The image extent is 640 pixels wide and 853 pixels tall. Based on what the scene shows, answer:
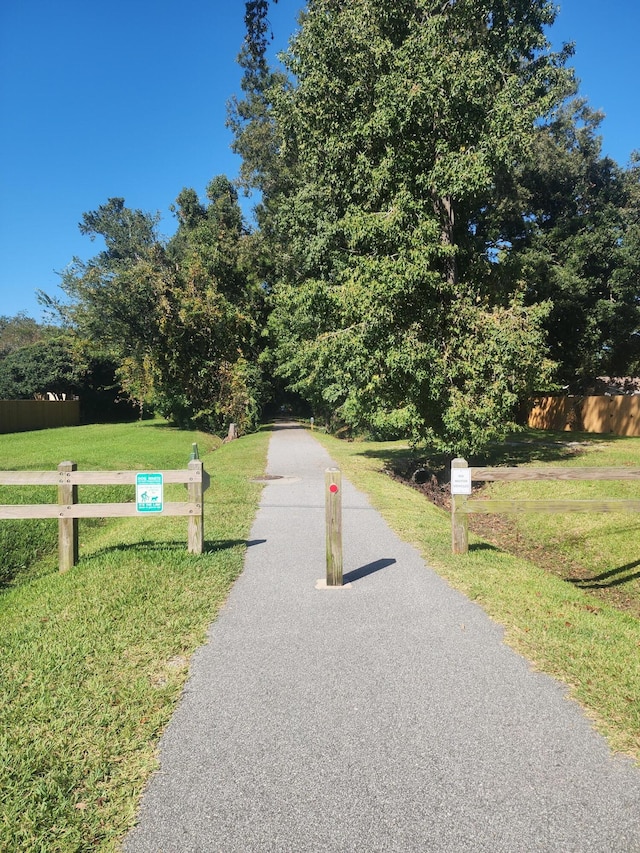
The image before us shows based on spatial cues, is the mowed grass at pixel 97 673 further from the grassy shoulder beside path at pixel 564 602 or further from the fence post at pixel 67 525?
the grassy shoulder beside path at pixel 564 602

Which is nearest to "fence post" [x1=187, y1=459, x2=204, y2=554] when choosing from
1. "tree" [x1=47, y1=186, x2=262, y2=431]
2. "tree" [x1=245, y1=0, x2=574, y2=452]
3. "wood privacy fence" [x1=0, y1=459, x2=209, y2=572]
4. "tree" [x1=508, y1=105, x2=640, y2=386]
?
"wood privacy fence" [x1=0, y1=459, x2=209, y2=572]

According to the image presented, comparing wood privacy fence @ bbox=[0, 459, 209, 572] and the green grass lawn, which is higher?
wood privacy fence @ bbox=[0, 459, 209, 572]

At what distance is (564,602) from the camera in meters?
5.41

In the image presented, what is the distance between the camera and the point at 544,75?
51.4 feet

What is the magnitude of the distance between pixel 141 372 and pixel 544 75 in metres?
25.7

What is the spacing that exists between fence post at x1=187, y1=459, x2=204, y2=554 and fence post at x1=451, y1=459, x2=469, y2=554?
2.93 metres

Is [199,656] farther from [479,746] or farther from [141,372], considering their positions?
[141,372]

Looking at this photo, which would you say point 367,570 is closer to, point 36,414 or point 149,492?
point 149,492

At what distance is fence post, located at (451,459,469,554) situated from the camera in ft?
21.7

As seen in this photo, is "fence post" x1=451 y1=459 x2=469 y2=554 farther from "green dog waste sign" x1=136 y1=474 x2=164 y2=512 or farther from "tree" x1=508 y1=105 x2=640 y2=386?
"tree" x1=508 y1=105 x2=640 y2=386

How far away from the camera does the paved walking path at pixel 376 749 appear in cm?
237

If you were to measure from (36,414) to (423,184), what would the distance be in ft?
118

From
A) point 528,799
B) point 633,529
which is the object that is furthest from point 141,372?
point 528,799

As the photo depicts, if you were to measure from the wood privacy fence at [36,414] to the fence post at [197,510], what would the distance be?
35.3 metres
